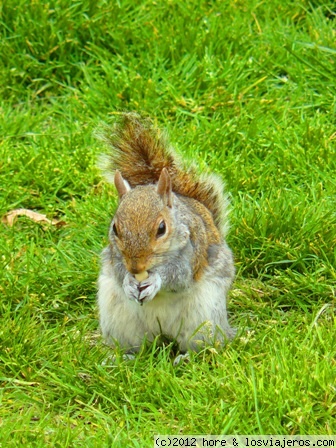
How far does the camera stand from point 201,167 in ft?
11.5

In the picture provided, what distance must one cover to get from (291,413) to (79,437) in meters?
0.54

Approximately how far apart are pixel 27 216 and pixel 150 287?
3.58 ft

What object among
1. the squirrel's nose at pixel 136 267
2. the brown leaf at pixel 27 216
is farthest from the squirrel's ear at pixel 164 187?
the brown leaf at pixel 27 216

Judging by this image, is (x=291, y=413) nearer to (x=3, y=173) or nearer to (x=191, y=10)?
(x=3, y=173)

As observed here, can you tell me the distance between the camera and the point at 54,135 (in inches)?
157

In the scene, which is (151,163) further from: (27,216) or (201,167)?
(27,216)

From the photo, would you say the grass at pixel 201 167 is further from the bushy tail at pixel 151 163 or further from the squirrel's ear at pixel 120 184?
the squirrel's ear at pixel 120 184

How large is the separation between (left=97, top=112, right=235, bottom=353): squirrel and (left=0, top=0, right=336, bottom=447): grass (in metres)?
0.09

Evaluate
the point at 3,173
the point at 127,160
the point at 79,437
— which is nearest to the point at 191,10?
the point at 3,173

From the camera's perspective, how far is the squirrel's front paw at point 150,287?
2.64 meters

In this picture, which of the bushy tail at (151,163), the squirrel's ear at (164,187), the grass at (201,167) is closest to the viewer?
the grass at (201,167)

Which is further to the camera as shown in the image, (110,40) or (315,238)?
(110,40)

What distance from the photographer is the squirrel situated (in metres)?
2.63

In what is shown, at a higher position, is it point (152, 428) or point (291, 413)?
point (291, 413)
